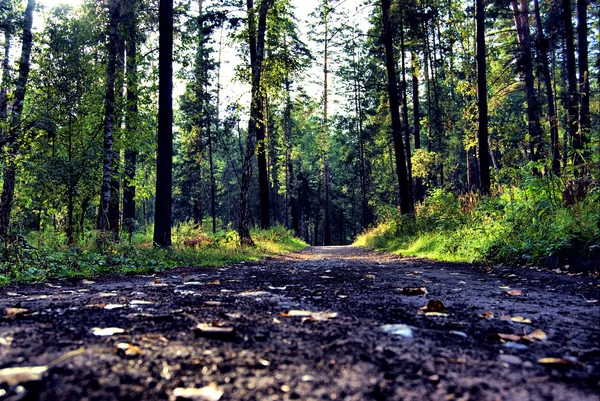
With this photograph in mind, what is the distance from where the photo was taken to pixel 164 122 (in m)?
10.1

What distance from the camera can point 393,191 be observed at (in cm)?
4247

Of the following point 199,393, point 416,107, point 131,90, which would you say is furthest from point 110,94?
point 416,107

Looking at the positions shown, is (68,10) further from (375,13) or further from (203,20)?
(375,13)

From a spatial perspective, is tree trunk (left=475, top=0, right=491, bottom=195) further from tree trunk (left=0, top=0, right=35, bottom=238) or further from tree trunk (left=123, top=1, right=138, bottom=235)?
tree trunk (left=0, top=0, right=35, bottom=238)

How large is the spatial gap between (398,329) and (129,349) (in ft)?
4.41

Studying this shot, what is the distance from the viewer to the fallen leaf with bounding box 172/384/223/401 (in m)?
1.17

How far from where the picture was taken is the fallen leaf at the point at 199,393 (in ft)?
3.83

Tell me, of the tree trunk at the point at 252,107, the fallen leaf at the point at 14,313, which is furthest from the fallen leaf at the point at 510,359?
the tree trunk at the point at 252,107

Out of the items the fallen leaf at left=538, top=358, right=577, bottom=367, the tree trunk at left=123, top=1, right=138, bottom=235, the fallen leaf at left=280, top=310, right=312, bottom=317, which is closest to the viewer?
the fallen leaf at left=538, top=358, right=577, bottom=367

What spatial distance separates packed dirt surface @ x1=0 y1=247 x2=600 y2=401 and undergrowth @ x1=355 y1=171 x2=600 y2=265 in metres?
2.57

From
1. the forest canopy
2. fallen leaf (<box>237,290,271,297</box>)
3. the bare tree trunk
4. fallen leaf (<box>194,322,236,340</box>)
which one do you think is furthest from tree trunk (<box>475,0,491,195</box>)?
fallen leaf (<box>194,322,236,340</box>)

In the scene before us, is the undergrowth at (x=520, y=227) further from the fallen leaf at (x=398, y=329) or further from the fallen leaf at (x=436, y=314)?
the fallen leaf at (x=398, y=329)

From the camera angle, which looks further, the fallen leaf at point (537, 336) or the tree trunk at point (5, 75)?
the tree trunk at point (5, 75)

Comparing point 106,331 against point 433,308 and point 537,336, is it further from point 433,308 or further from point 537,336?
point 537,336
